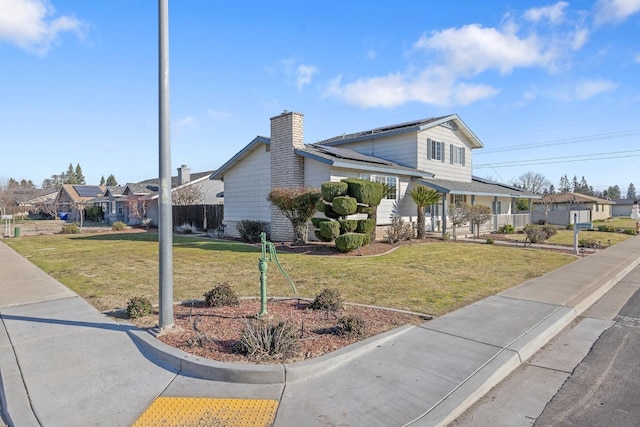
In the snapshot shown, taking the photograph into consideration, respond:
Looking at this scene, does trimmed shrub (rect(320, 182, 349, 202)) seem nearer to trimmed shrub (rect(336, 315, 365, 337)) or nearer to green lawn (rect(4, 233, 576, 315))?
green lawn (rect(4, 233, 576, 315))

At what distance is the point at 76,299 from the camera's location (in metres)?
7.36

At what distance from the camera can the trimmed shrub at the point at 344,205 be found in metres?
13.6

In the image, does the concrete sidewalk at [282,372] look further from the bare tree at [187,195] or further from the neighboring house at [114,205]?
the neighboring house at [114,205]

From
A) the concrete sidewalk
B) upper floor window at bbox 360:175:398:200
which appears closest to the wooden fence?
upper floor window at bbox 360:175:398:200

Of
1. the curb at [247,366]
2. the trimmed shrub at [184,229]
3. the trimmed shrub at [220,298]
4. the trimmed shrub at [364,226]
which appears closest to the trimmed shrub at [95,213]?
the trimmed shrub at [184,229]

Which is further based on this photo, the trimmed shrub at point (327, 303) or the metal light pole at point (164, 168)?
the trimmed shrub at point (327, 303)

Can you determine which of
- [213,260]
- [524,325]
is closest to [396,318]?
[524,325]

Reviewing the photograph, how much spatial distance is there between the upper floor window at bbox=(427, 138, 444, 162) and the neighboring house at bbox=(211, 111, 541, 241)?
0.7 inches

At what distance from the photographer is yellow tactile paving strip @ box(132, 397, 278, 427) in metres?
3.23

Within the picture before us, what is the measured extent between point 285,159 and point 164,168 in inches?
495

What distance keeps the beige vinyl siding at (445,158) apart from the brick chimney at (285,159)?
24.2 ft

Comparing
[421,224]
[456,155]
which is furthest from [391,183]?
[456,155]

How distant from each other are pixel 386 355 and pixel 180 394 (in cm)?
233

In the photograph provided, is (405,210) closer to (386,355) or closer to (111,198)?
(386,355)
